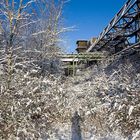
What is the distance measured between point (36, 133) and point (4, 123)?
32.1 inches

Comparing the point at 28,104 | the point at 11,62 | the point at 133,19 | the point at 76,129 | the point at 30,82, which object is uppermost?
the point at 133,19

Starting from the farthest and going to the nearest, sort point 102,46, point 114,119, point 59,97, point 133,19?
point 102,46
point 133,19
point 59,97
point 114,119

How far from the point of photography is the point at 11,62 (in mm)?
8148

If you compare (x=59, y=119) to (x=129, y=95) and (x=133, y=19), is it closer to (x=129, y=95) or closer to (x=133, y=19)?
(x=129, y=95)

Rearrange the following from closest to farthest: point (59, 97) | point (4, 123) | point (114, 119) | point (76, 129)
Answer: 1. point (4, 123)
2. point (114, 119)
3. point (76, 129)
4. point (59, 97)

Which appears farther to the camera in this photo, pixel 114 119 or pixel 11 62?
pixel 11 62

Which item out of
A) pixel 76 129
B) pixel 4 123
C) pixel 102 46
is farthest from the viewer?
pixel 102 46

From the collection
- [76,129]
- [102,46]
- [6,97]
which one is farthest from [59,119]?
[102,46]

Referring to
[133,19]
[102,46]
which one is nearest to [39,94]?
[133,19]

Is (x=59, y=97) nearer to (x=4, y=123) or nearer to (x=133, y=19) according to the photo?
(x=4, y=123)

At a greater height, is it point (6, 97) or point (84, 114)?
point (6, 97)

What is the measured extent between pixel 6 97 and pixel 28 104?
0.61m

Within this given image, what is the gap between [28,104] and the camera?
7.03 meters

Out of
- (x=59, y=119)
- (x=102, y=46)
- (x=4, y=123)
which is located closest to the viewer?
(x=4, y=123)
